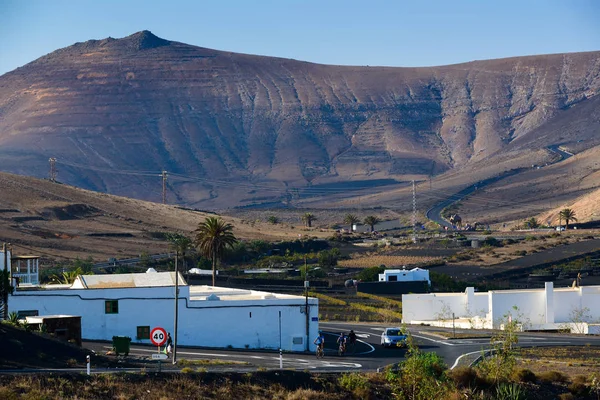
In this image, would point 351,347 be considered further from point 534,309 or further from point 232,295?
point 534,309

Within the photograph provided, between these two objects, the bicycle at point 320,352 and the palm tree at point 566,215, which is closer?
the bicycle at point 320,352

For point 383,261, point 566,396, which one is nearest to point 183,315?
point 566,396

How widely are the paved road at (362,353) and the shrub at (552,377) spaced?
376 cm

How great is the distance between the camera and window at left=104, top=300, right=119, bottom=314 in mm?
47281

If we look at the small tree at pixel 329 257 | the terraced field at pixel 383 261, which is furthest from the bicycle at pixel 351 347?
the small tree at pixel 329 257

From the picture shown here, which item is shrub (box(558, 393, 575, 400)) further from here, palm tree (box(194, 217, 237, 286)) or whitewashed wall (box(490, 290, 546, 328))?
palm tree (box(194, 217, 237, 286))

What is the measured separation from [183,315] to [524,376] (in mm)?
15748

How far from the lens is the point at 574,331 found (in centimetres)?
6091

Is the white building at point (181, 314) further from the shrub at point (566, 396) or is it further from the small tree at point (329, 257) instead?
the small tree at point (329, 257)

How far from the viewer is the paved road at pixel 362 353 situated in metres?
39.6

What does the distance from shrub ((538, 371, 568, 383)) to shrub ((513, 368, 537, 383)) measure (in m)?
0.50

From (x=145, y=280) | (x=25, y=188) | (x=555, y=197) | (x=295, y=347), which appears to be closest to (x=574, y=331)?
(x=295, y=347)

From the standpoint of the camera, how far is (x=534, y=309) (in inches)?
2473

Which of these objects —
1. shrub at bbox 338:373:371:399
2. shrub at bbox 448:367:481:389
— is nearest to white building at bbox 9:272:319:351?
shrub at bbox 448:367:481:389
